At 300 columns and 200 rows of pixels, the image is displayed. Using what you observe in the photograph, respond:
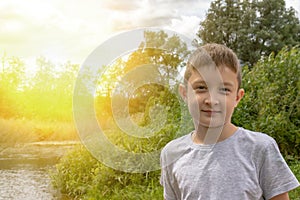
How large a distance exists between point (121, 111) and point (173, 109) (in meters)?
0.92

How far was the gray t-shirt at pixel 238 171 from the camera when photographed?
3.02ft

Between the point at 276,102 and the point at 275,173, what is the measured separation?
294 centimetres

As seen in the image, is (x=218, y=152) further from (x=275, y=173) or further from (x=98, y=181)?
(x=98, y=181)

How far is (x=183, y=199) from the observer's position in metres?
0.99

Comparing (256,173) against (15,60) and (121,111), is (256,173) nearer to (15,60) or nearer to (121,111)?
(121,111)

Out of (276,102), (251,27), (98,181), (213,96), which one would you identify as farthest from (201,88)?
(251,27)

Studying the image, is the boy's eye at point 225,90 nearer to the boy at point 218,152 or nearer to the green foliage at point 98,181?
the boy at point 218,152

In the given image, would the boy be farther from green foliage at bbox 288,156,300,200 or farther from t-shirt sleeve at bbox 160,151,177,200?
green foliage at bbox 288,156,300,200

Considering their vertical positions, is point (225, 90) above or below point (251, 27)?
below

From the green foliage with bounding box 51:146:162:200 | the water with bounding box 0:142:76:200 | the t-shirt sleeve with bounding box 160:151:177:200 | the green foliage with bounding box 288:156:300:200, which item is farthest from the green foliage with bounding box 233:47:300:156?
the t-shirt sleeve with bounding box 160:151:177:200

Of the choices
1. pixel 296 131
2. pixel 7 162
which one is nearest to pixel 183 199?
pixel 296 131

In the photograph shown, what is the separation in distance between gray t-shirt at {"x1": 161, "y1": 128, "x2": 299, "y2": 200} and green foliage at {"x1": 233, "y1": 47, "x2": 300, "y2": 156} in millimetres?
2516

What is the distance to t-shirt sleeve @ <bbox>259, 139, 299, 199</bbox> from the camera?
920 millimetres

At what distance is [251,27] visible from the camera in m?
13.7
